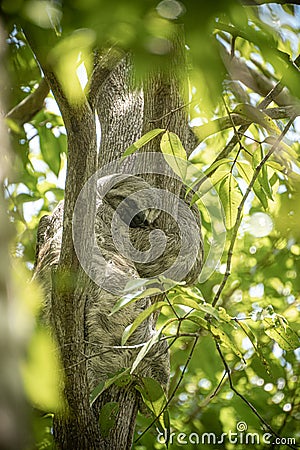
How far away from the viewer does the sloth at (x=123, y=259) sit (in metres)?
1.28

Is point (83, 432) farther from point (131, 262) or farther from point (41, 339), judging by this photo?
point (41, 339)

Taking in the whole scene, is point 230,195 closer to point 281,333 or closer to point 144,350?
point 281,333

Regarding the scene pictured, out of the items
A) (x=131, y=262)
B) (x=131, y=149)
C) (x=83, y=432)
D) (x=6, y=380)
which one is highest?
(x=131, y=149)

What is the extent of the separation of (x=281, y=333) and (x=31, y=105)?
1167 millimetres

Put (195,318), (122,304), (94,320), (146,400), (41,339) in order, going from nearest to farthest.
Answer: (41,339)
(122,304)
(195,318)
(146,400)
(94,320)

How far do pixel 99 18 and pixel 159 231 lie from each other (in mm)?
981

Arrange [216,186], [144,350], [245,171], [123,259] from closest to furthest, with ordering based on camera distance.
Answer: [144,350], [245,171], [123,259], [216,186]

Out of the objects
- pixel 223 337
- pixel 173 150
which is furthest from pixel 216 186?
pixel 223 337

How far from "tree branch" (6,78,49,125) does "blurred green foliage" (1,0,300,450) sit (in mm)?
47

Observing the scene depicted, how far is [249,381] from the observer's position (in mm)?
2193

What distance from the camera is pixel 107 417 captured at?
108cm

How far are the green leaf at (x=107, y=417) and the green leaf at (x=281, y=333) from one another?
309 millimetres

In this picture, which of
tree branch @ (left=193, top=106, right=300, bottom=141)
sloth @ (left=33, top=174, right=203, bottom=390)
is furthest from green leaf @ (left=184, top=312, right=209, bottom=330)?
tree branch @ (left=193, top=106, right=300, bottom=141)

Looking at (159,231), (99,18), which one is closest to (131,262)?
(159,231)
